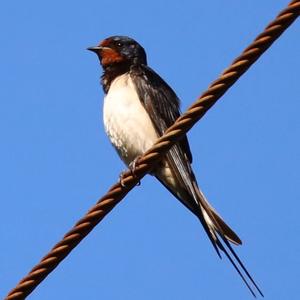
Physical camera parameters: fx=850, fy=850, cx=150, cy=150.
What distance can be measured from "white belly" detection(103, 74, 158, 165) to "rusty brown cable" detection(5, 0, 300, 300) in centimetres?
164

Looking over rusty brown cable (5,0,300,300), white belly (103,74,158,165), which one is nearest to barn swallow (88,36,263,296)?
white belly (103,74,158,165)

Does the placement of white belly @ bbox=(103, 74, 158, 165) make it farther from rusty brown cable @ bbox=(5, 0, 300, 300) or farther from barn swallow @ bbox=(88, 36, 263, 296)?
rusty brown cable @ bbox=(5, 0, 300, 300)

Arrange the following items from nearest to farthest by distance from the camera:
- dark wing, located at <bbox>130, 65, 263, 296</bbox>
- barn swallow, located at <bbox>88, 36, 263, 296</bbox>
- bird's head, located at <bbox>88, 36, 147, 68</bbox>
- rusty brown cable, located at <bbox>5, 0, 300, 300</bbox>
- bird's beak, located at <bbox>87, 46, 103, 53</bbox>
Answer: rusty brown cable, located at <bbox>5, 0, 300, 300</bbox>, dark wing, located at <bbox>130, 65, 263, 296</bbox>, barn swallow, located at <bbox>88, 36, 263, 296</bbox>, bird's head, located at <bbox>88, 36, 147, 68</bbox>, bird's beak, located at <bbox>87, 46, 103, 53</bbox>

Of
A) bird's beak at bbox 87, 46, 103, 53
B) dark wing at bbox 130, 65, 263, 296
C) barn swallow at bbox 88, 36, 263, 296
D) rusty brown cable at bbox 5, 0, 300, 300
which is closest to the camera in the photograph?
rusty brown cable at bbox 5, 0, 300, 300

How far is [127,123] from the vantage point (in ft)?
17.3

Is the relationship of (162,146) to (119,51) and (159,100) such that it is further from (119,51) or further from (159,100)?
(119,51)

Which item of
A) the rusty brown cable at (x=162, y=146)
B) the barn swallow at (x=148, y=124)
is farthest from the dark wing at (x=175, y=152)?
the rusty brown cable at (x=162, y=146)

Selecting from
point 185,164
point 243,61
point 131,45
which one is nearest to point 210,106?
point 243,61

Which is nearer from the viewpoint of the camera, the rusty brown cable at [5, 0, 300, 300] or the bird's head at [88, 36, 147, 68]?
the rusty brown cable at [5, 0, 300, 300]

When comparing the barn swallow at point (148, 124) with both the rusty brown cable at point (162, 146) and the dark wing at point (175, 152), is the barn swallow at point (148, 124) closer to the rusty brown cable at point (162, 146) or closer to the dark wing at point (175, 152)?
the dark wing at point (175, 152)

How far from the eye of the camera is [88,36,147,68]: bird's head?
19.7 feet

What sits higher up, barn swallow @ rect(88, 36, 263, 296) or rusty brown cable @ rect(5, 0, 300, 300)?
barn swallow @ rect(88, 36, 263, 296)

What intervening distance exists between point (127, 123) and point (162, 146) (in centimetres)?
194

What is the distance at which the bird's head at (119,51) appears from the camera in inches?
237
